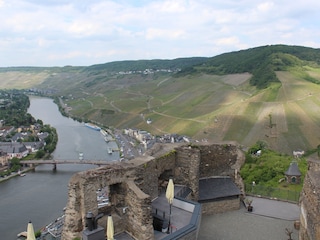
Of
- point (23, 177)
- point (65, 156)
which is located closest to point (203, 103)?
point (65, 156)

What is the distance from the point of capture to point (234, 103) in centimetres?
9256

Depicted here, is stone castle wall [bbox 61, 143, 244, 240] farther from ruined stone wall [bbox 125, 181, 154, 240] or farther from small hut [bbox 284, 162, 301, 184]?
small hut [bbox 284, 162, 301, 184]

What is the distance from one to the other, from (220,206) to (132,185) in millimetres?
6877

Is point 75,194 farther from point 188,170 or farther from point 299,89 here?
point 299,89

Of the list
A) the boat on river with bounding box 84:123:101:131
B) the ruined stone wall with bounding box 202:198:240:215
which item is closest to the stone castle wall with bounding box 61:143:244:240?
the ruined stone wall with bounding box 202:198:240:215

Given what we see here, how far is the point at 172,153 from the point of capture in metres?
15.5

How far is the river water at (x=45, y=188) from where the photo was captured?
41031 mm

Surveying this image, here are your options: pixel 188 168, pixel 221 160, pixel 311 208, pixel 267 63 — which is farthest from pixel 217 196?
pixel 267 63

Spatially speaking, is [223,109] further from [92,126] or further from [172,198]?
[172,198]

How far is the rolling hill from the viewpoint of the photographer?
228 ft

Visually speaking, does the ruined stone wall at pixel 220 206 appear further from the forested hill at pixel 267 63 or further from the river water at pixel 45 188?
the forested hill at pixel 267 63

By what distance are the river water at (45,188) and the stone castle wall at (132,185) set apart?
2861cm

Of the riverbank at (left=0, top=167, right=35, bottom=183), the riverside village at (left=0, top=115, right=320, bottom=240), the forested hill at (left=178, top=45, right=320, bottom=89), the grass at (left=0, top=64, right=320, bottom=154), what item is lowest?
the riverbank at (left=0, top=167, right=35, bottom=183)

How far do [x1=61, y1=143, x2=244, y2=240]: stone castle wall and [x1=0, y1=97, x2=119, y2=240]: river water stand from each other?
28.6 metres
